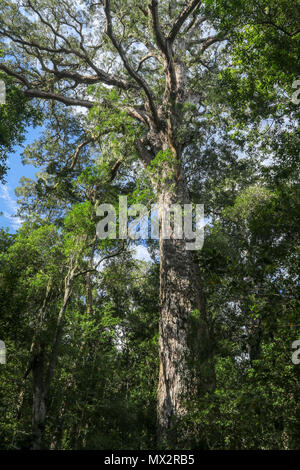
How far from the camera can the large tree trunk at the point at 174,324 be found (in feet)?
17.1

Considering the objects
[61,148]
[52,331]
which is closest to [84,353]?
[52,331]

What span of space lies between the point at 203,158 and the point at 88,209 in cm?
823

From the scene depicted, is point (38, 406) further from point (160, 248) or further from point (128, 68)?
point (128, 68)

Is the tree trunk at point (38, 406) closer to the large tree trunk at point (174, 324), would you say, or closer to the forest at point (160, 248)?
the forest at point (160, 248)

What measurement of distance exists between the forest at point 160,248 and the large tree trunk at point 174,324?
33mm

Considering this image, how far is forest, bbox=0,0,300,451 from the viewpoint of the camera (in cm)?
339

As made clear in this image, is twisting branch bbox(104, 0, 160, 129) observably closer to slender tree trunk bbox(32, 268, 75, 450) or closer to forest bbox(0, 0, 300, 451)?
forest bbox(0, 0, 300, 451)

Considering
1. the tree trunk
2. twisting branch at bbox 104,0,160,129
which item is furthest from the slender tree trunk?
twisting branch at bbox 104,0,160,129

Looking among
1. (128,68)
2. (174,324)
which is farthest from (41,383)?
(128,68)

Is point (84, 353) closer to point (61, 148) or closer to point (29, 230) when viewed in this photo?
point (29, 230)

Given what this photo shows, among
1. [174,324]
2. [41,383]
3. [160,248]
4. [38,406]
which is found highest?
[160,248]

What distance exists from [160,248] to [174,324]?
2.07 meters

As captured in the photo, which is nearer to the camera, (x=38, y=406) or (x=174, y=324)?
(x=38, y=406)

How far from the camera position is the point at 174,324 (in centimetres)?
618
